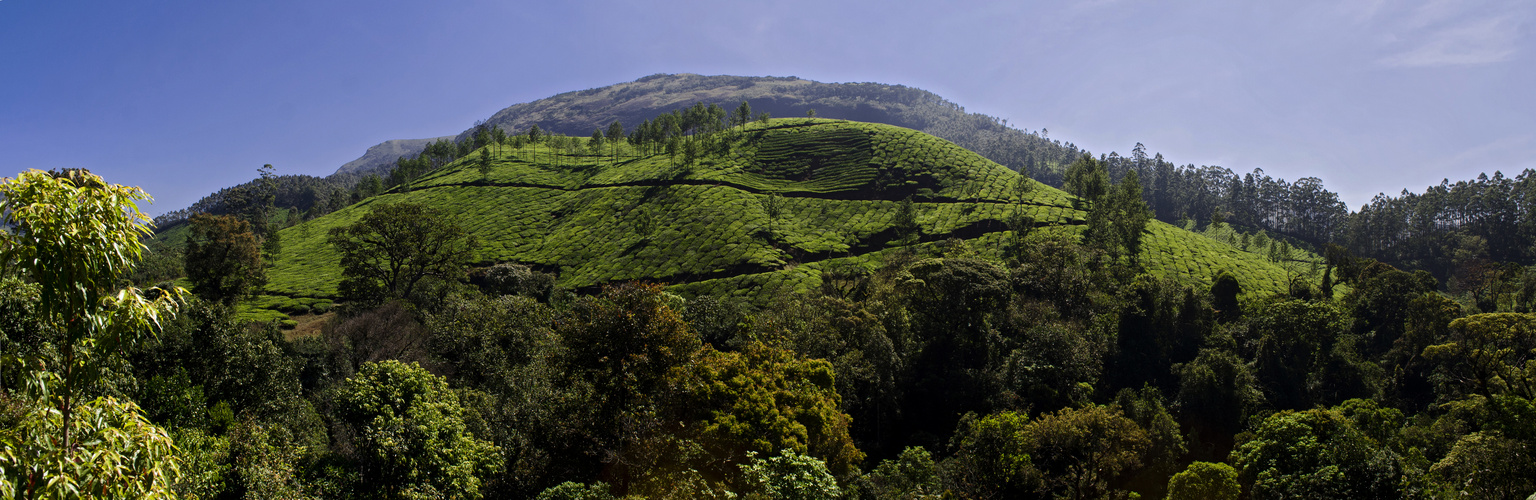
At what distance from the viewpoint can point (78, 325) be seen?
7645mm

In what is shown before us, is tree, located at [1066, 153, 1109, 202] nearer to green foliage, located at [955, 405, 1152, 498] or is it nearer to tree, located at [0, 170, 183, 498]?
green foliage, located at [955, 405, 1152, 498]

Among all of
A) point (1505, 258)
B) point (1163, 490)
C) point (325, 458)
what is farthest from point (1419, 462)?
point (1505, 258)

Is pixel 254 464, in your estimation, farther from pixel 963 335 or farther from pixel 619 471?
pixel 963 335

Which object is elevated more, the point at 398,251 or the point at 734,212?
the point at 734,212

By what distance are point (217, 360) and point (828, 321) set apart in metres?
37.0

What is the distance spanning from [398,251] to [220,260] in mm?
14700

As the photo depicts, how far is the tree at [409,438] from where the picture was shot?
23.0 metres

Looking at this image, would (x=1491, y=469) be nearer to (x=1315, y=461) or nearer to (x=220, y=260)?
(x=1315, y=461)

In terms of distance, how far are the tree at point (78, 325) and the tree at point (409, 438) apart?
50.9 ft

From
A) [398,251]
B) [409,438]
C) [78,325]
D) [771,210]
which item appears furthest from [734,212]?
[78,325]

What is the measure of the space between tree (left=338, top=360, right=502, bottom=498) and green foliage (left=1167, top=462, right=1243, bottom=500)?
31.7 metres

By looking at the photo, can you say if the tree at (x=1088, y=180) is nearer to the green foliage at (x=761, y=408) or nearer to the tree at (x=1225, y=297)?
the tree at (x=1225, y=297)

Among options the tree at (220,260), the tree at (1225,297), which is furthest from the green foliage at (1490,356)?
the tree at (220,260)

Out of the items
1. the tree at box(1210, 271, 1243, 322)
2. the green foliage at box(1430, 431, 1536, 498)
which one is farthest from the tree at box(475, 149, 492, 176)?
the green foliage at box(1430, 431, 1536, 498)
